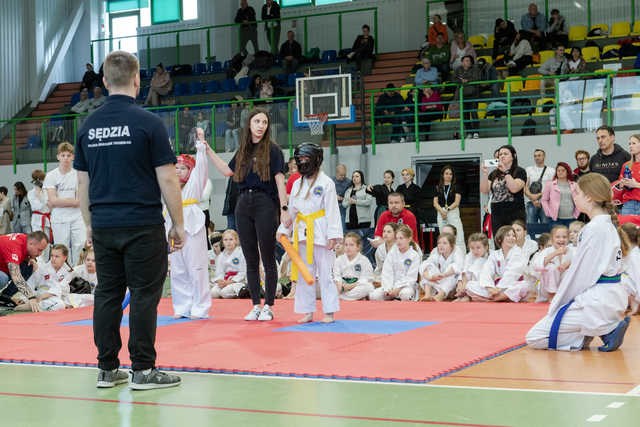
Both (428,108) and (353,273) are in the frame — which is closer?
(353,273)

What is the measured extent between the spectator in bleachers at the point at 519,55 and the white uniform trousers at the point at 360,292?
8.68 m

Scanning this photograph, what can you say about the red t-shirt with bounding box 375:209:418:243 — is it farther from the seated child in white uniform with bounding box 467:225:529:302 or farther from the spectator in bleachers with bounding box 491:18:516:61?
the spectator in bleachers with bounding box 491:18:516:61

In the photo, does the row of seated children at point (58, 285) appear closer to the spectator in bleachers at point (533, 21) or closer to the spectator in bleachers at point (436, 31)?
the spectator in bleachers at point (436, 31)

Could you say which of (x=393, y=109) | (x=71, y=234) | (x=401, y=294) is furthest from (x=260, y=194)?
(x=393, y=109)

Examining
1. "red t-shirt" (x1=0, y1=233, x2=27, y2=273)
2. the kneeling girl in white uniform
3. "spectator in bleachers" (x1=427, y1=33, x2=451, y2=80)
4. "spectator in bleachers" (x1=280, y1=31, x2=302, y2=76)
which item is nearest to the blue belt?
the kneeling girl in white uniform

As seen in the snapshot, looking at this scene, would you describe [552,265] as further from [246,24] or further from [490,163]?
[246,24]

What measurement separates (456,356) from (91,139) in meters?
2.55

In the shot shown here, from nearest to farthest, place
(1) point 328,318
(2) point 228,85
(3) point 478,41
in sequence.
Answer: (1) point 328,318
(3) point 478,41
(2) point 228,85

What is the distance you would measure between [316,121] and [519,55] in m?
4.92

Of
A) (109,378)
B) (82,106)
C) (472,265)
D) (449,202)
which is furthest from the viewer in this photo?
(82,106)

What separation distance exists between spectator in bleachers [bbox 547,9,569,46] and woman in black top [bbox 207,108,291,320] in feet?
40.1

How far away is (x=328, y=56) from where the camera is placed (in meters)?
19.8

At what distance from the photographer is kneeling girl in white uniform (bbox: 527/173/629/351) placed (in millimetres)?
5141

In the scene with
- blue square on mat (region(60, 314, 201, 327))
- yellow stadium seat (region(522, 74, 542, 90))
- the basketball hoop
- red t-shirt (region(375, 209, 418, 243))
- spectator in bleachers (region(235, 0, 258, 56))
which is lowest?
blue square on mat (region(60, 314, 201, 327))
